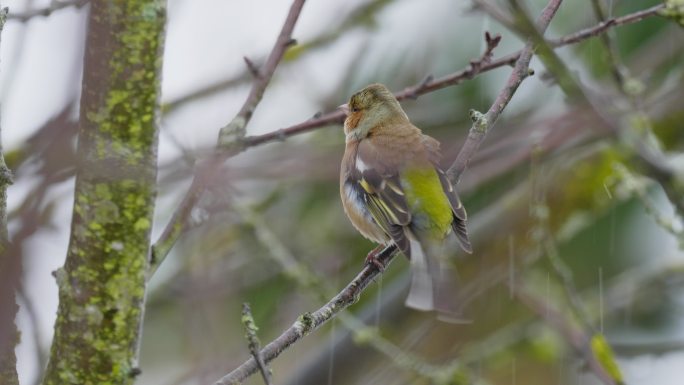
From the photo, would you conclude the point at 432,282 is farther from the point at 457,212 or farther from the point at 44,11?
the point at 44,11

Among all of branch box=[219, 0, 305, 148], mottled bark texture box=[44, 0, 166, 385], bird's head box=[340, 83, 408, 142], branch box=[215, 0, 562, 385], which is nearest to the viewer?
mottled bark texture box=[44, 0, 166, 385]

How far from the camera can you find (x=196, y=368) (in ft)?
10.3

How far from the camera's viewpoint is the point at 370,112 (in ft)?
16.2

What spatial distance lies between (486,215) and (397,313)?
774mm

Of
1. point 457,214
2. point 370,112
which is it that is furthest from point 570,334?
point 370,112

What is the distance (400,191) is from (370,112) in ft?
2.77

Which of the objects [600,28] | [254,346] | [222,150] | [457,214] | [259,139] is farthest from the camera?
[457,214]

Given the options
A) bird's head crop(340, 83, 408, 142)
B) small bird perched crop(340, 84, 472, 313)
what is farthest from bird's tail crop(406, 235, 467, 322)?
bird's head crop(340, 83, 408, 142)

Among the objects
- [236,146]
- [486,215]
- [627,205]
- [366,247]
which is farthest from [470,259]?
[236,146]

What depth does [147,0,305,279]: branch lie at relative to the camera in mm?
2146

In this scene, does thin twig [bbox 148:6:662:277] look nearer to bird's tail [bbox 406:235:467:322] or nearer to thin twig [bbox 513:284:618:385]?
bird's tail [bbox 406:235:467:322]

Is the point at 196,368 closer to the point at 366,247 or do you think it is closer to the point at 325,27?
the point at 325,27

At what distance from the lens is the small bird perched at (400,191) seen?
3.78 m

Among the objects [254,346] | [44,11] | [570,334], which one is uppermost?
[44,11]
